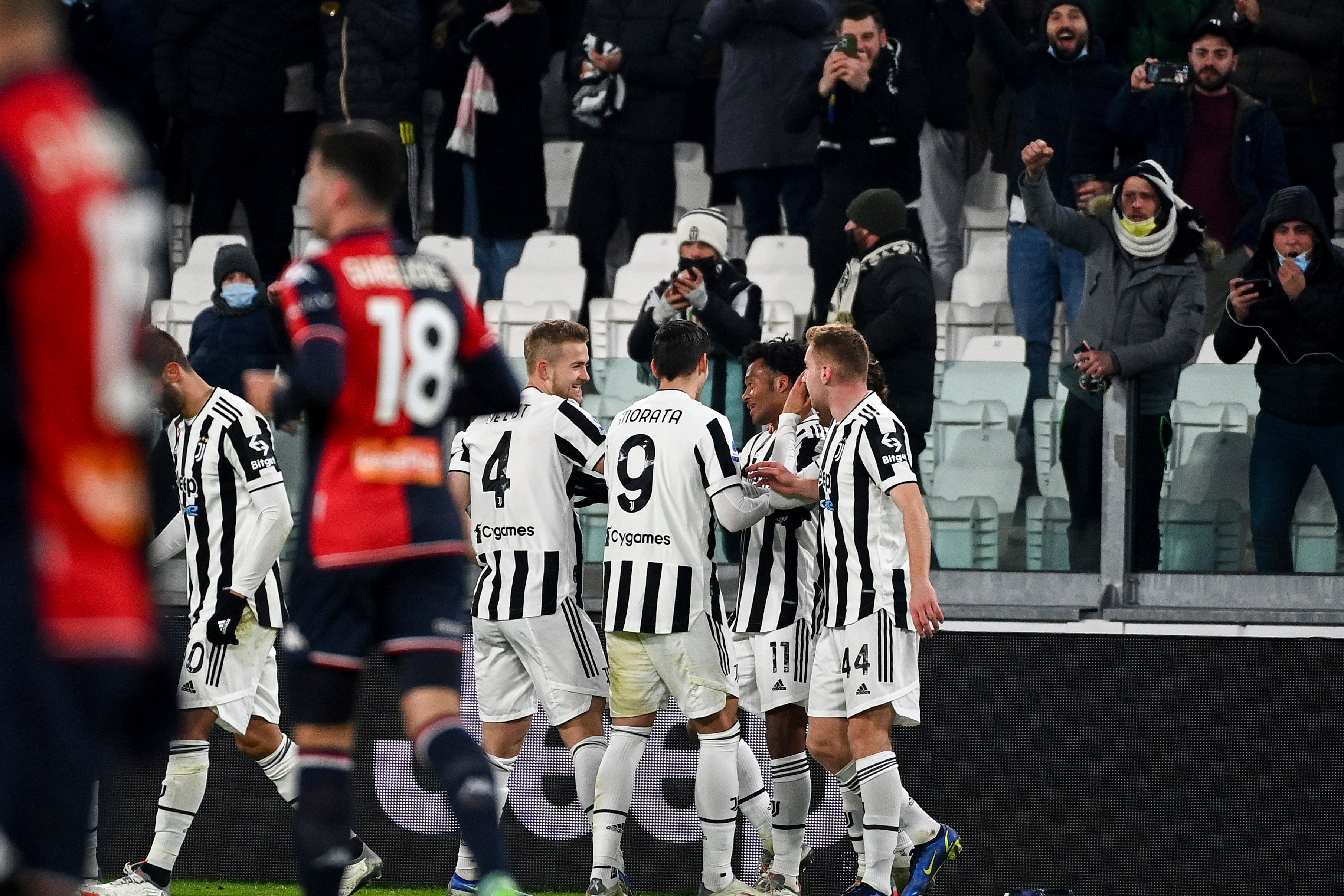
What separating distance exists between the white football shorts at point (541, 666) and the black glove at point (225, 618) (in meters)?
0.97

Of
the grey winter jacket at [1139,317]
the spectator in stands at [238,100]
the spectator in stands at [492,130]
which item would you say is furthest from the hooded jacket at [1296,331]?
the spectator in stands at [238,100]

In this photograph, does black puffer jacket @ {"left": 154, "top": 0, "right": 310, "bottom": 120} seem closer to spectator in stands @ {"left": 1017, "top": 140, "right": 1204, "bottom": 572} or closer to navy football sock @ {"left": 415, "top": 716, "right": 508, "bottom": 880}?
spectator in stands @ {"left": 1017, "top": 140, "right": 1204, "bottom": 572}

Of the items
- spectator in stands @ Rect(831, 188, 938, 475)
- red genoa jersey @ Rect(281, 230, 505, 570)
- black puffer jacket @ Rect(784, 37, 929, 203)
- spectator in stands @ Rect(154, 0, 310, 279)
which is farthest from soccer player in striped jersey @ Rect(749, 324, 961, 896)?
spectator in stands @ Rect(154, 0, 310, 279)

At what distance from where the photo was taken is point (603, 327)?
34.7ft

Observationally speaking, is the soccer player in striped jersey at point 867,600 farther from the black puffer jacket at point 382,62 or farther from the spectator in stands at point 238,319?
the black puffer jacket at point 382,62

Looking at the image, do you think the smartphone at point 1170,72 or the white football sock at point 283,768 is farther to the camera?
the smartphone at point 1170,72

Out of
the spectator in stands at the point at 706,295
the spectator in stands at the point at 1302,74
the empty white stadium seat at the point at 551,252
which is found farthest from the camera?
the empty white stadium seat at the point at 551,252

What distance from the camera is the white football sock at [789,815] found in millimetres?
6750

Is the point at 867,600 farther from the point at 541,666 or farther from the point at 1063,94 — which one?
the point at 1063,94

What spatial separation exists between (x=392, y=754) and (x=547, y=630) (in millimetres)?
1155

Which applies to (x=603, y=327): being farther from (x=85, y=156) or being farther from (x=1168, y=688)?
(x=85, y=156)

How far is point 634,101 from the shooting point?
10.7 m

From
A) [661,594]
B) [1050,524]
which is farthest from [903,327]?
[661,594]

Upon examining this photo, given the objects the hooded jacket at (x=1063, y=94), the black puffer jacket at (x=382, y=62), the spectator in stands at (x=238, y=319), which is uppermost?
the black puffer jacket at (x=382, y=62)
